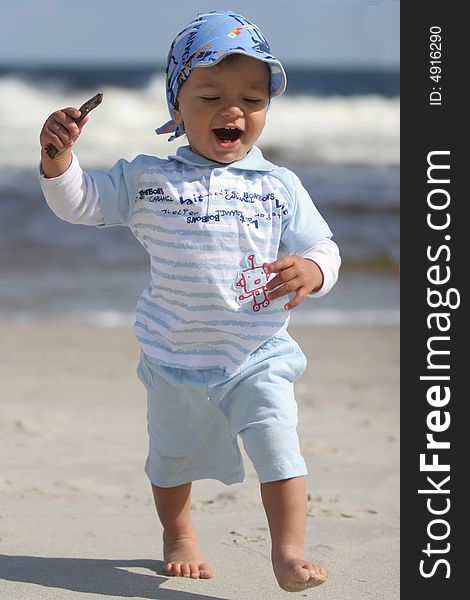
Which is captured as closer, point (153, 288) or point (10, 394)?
point (153, 288)

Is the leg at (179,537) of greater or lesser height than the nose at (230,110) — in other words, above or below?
below

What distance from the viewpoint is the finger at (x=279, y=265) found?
7.84 ft

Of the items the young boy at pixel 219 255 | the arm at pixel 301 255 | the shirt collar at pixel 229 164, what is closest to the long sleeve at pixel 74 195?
the young boy at pixel 219 255

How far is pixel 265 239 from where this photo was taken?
2568 mm

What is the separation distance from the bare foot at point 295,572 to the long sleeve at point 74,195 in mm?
932

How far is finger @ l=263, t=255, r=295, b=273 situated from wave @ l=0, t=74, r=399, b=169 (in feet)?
38.5

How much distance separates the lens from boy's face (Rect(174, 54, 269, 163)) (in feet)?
8.35

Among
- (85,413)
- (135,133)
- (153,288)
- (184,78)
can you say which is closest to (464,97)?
(184,78)

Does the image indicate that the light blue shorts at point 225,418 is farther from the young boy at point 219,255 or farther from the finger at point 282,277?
the finger at point 282,277

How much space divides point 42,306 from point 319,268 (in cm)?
463

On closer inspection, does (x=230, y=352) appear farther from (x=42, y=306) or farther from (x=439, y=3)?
(x=42, y=306)

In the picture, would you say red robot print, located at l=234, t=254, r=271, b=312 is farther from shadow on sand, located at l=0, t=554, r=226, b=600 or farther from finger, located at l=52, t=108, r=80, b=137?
shadow on sand, located at l=0, t=554, r=226, b=600

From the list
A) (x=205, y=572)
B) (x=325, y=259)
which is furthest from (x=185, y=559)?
(x=325, y=259)

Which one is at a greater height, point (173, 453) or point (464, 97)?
point (464, 97)
